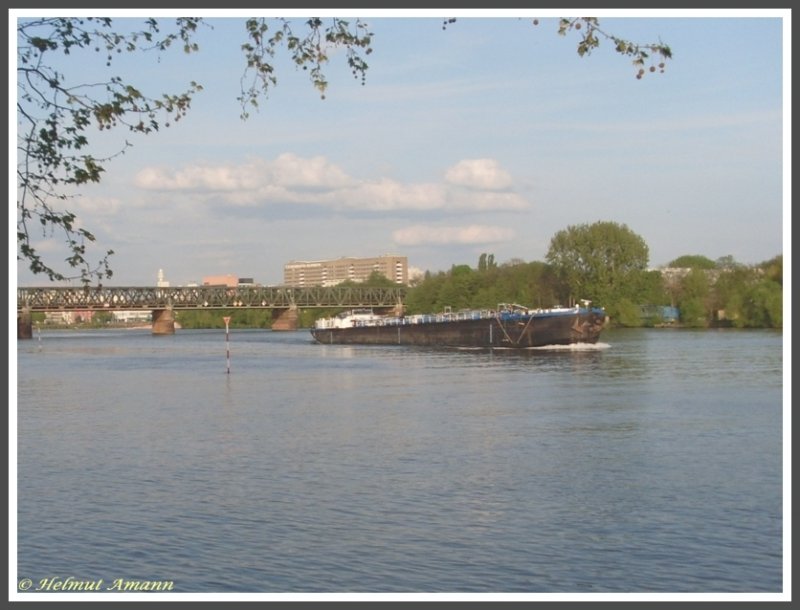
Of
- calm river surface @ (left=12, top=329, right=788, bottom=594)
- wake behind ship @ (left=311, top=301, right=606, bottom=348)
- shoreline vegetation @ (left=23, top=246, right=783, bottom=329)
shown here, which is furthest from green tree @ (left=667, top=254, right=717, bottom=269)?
calm river surface @ (left=12, top=329, right=788, bottom=594)

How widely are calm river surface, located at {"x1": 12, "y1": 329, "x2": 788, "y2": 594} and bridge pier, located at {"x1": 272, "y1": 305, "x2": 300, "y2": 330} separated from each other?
120 m

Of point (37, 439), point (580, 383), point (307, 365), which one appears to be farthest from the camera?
point (307, 365)

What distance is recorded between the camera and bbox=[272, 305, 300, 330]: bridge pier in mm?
160200

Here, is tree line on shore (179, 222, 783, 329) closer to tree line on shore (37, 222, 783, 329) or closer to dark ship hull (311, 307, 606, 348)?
tree line on shore (37, 222, 783, 329)

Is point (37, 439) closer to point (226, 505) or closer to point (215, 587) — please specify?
point (226, 505)

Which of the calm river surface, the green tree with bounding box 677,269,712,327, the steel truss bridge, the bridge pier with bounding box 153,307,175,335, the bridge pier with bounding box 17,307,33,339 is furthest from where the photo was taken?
the bridge pier with bounding box 153,307,175,335

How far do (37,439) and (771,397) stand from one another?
22.4m

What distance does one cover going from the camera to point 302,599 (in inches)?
496

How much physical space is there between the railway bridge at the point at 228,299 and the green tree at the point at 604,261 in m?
43.4

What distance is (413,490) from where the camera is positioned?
1945cm

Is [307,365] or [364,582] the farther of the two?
[307,365]

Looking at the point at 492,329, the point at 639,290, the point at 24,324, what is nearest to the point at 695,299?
the point at 639,290

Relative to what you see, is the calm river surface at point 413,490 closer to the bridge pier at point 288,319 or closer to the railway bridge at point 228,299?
the railway bridge at point 228,299

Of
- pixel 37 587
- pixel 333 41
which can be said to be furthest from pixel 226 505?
pixel 333 41
